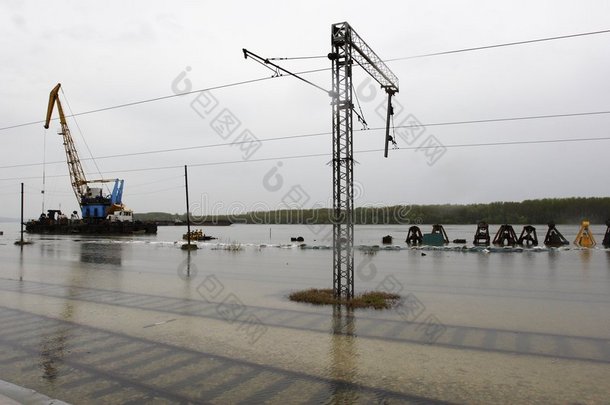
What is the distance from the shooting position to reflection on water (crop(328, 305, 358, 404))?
5.96m

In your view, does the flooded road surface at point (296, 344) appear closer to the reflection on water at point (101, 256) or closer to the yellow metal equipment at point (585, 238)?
the reflection on water at point (101, 256)

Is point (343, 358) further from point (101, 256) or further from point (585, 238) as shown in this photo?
point (585, 238)

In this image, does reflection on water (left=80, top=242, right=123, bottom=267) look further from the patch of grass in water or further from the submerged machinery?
the submerged machinery

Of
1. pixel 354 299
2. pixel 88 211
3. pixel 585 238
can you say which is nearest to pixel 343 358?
pixel 354 299

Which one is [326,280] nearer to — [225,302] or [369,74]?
[225,302]

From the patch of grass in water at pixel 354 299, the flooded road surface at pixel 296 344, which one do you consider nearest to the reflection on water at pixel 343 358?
the flooded road surface at pixel 296 344

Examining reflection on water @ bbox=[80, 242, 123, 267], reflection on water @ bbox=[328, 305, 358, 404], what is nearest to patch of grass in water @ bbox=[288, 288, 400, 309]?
reflection on water @ bbox=[328, 305, 358, 404]

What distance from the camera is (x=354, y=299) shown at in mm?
13500

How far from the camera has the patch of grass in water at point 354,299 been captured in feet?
42.2

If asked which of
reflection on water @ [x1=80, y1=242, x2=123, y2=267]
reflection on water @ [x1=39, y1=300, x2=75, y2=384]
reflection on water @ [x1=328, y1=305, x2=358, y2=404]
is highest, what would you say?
reflection on water @ [x1=39, y1=300, x2=75, y2=384]

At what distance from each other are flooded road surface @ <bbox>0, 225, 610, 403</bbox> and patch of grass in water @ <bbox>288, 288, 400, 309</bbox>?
0.44m

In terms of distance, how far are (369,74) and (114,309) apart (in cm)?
1469

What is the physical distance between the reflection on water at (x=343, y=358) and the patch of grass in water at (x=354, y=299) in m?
1.53

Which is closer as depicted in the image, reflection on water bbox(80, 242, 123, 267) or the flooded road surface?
the flooded road surface
